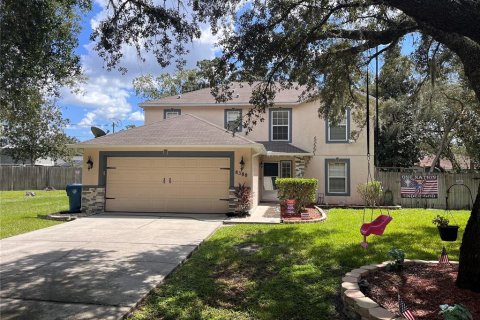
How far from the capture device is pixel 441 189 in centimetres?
1825

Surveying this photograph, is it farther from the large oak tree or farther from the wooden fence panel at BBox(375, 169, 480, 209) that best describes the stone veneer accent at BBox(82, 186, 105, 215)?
the wooden fence panel at BBox(375, 169, 480, 209)

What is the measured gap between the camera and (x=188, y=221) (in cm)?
1216

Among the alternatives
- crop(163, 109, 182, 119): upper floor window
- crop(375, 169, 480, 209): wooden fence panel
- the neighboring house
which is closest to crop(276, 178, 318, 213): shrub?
the neighboring house

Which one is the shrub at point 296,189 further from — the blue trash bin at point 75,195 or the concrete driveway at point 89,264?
the blue trash bin at point 75,195

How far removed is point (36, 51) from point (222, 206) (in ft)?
31.6

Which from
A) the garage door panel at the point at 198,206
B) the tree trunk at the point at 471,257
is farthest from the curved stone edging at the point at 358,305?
the garage door panel at the point at 198,206

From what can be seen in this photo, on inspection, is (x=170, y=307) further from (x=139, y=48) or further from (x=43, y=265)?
(x=139, y=48)

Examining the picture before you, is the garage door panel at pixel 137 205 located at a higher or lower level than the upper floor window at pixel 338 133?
lower

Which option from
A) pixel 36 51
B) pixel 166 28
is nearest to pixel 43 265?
pixel 36 51

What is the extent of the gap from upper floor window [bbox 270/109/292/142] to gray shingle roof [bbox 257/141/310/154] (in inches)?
10.3

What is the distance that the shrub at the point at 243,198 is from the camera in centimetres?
1327

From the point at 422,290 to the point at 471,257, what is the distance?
719mm

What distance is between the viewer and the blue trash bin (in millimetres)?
14250

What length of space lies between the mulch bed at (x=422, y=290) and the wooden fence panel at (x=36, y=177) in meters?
27.3
